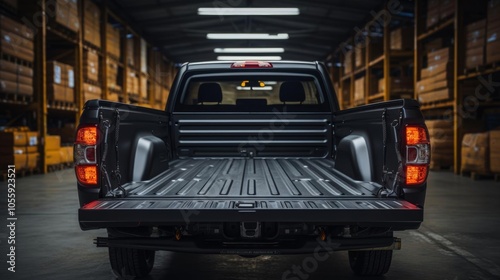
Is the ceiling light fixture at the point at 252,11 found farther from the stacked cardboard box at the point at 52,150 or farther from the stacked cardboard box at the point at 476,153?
the stacked cardboard box at the point at 476,153

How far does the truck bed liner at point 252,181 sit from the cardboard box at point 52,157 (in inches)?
392

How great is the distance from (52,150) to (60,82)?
1.78m

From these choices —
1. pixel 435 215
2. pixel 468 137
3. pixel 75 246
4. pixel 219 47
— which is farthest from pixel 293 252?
pixel 219 47

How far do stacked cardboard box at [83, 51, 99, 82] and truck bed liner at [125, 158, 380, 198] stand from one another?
39.1ft

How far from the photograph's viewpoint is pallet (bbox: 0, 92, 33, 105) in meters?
11.8

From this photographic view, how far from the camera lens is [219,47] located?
27312 millimetres

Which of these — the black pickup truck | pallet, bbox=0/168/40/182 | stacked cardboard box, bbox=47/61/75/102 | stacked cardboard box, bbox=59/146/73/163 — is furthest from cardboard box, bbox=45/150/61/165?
the black pickup truck

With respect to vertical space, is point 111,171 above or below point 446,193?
above

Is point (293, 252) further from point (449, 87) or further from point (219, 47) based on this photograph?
point (219, 47)

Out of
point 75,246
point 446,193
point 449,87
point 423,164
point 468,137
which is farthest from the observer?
point 449,87

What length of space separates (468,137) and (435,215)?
19.6 ft

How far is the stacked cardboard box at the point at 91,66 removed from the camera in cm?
1630

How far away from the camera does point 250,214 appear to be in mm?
3172

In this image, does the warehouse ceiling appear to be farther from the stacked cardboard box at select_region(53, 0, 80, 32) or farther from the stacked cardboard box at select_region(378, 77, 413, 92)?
the stacked cardboard box at select_region(53, 0, 80, 32)
